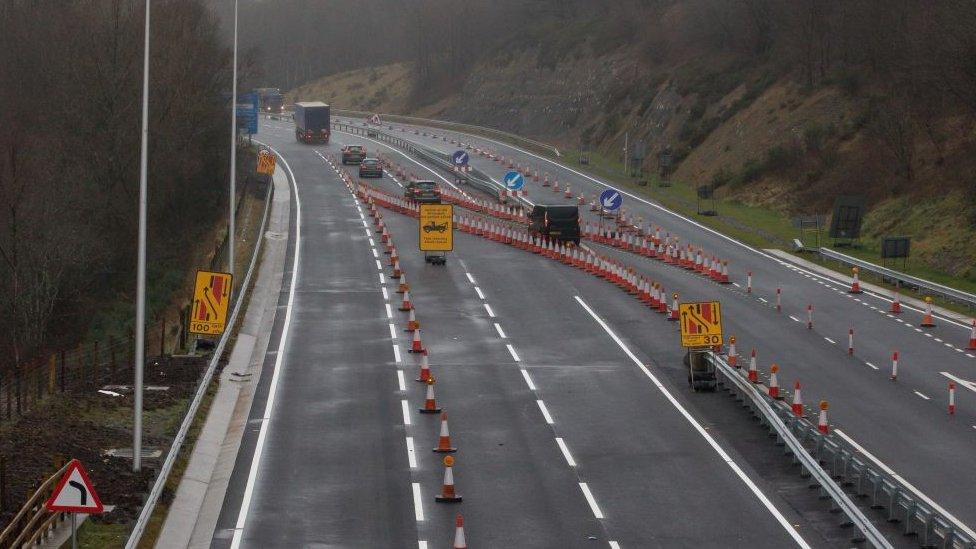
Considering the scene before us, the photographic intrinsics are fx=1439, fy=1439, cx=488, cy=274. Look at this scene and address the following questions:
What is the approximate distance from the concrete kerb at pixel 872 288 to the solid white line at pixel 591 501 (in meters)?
19.6

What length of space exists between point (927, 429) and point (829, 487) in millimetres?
6286

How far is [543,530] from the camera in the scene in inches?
804

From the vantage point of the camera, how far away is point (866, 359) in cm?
3356

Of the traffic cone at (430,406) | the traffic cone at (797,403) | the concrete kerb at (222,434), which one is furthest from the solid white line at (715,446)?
the concrete kerb at (222,434)

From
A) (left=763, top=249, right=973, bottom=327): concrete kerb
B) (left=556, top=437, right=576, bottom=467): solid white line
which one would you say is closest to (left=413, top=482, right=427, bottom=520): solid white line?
(left=556, top=437, right=576, bottom=467): solid white line

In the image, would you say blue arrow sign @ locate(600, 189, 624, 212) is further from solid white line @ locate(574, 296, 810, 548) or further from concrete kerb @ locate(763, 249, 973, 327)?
solid white line @ locate(574, 296, 810, 548)

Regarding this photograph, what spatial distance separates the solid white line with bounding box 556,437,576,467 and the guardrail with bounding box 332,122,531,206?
43647mm

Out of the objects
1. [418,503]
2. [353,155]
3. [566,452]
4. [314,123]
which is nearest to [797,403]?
[566,452]

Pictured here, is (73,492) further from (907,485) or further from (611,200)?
(611,200)

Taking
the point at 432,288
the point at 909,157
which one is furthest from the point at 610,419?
the point at 909,157

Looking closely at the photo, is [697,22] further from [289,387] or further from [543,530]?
[543,530]

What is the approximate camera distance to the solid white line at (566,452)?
24325mm

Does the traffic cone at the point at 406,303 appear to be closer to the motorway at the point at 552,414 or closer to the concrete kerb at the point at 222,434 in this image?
the motorway at the point at 552,414

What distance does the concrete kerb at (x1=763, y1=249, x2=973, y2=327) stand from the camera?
4025cm
